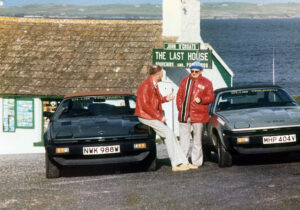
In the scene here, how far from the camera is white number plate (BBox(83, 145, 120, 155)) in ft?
34.4

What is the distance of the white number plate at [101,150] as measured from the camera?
10.5 metres

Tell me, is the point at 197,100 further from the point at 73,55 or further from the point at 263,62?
the point at 263,62

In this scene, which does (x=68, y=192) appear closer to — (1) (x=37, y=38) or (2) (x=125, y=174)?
(2) (x=125, y=174)

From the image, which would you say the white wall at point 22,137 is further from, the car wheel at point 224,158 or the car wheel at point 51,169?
the car wheel at point 224,158

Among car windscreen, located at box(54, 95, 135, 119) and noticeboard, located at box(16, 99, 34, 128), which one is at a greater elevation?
car windscreen, located at box(54, 95, 135, 119)

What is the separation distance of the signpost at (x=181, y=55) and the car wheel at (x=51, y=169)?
8569 millimetres

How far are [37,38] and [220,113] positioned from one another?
63.8ft

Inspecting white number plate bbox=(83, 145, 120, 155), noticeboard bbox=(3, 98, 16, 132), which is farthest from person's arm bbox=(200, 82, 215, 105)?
noticeboard bbox=(3, 98, 16, 132)

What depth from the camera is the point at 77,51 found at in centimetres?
2870

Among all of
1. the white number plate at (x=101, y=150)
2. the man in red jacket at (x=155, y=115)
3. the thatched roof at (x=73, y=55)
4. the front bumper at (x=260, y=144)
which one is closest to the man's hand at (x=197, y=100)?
the man in red jacket at (x=155, y=115)

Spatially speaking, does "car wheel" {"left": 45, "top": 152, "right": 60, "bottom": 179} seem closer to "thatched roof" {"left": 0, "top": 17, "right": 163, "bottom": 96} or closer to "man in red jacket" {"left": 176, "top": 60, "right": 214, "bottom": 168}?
"man in red jacket" {"left": 176, "top": 60, "right": 214, "bottom": 168}

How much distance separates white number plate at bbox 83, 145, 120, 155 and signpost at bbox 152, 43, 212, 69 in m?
8.51

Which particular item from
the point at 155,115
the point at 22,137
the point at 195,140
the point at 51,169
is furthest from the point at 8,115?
the point at 155,115

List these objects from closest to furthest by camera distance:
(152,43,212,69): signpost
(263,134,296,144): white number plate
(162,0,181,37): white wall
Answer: (263,134,296,144): white number plate
(152,43,212,69): signpost
(162,0,181,37): white wall
